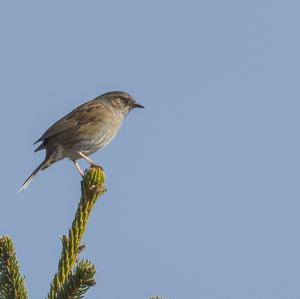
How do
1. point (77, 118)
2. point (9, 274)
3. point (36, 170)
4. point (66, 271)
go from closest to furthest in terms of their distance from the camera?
point (9, 274), point (66, 271), point (36, 170), point (77, 118)

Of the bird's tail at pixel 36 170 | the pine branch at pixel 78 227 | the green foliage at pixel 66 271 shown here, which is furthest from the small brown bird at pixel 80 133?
the green foliage at pixel 66 271

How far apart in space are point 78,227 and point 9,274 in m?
0.52

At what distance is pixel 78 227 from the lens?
3.25 m

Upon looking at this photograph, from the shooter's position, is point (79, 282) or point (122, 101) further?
point (122, 101)

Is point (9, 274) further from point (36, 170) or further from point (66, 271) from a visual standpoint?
point (36, 170)

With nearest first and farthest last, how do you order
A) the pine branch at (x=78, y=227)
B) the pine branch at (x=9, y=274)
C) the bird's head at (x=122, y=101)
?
the pine branch at (x=9, y=274)
the pine branch at (x=78, y=227)
the bird's head at (x=122, y=101)

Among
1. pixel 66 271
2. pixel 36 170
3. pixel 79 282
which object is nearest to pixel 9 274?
pixel 66 271

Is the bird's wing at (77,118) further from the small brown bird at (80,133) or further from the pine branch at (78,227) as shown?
the pine branch at (78,227)

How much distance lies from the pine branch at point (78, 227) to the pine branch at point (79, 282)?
4cm

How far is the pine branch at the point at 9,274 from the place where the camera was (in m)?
2.79

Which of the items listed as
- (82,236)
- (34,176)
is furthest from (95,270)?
(34,176)

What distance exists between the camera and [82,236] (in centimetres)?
321

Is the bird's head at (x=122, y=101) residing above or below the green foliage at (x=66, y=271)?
above

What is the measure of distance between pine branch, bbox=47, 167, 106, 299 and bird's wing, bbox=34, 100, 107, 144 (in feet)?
13.9
